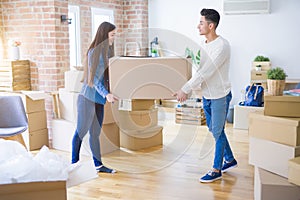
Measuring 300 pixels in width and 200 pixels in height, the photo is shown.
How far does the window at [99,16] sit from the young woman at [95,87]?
2535 millimetres

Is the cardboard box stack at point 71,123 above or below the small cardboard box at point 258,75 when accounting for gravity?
below

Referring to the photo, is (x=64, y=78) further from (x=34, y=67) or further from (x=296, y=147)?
(x=296, y=147)

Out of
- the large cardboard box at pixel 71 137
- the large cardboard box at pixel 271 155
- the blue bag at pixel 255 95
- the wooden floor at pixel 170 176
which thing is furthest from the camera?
the blue bag at pixel 255 95

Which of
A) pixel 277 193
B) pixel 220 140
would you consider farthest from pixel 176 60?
pixel 277 193

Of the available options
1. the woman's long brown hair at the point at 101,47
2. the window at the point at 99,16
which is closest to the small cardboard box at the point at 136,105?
the woman's long brown hair at the point at 101,47

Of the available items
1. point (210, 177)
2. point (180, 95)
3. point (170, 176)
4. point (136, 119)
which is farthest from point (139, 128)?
point (180, 95)

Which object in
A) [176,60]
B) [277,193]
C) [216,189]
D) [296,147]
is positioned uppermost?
[176,60]

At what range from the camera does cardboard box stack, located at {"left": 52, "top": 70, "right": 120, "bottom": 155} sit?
383 centimetres

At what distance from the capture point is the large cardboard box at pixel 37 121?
3973 millimetres

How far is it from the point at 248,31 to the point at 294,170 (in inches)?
150

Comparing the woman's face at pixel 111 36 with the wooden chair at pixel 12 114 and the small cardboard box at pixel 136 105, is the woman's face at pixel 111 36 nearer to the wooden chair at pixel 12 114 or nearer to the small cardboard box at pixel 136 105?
the small cardboard box at pixel 136 105

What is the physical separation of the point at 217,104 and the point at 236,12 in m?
2.97

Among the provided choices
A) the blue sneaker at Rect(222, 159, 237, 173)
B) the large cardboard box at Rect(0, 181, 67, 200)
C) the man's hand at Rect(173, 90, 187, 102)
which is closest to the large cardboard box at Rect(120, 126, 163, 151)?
the blue sneaker at Rect(222, 159, 237, 173)

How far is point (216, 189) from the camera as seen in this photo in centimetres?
290
